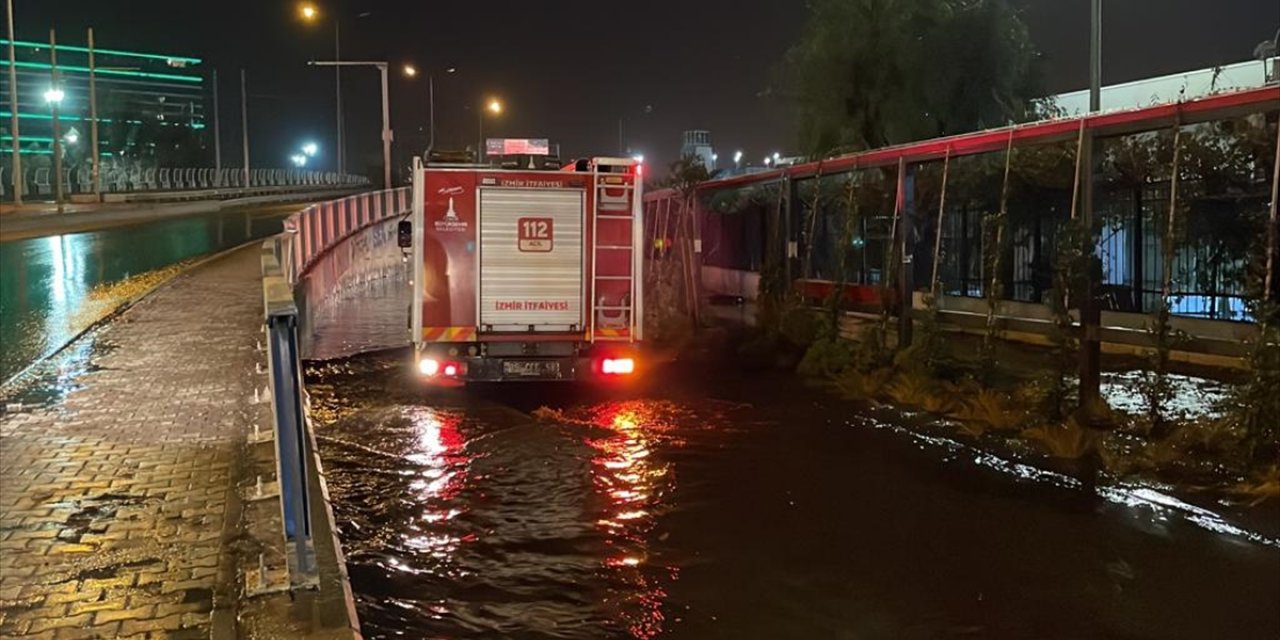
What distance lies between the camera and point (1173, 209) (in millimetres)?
8781

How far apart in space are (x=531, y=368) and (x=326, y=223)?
1384 cm

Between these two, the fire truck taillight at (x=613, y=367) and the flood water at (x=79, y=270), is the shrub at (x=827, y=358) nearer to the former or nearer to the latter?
the fire truck taillight at (x=613, y=367)

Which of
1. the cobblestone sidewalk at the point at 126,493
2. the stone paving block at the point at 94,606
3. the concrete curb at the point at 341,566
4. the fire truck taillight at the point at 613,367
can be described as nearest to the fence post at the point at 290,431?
the concrete curb at the point at 341,566

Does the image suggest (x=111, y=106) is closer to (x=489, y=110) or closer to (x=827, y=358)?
(x=489, y=110)

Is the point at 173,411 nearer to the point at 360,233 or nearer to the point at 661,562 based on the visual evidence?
the point at 661,562

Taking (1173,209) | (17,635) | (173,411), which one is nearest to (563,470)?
(173,411)

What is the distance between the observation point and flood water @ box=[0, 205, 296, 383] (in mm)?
13922

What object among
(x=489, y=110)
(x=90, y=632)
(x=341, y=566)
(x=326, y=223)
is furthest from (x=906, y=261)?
(x=489, y=110)

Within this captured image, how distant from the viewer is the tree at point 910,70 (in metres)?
24.6

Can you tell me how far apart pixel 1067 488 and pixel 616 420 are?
4.47 m

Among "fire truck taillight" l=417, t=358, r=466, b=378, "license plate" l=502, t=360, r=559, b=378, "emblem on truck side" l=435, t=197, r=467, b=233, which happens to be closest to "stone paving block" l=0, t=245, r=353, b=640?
"fire truck taillight" l=417, t=358, r=466, b=378

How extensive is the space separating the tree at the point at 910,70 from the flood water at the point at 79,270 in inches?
592

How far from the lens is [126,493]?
7098mm

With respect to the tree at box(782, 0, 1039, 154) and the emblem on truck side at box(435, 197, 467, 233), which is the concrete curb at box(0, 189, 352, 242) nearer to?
the tree at box(782, 0, 1039, 154)
